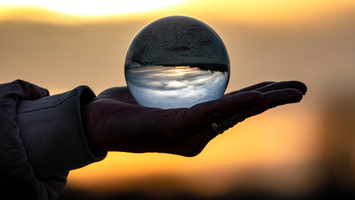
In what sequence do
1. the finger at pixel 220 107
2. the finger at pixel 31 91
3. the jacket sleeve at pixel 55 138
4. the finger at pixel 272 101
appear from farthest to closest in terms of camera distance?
1. the finger at pixel 31 91
2. the jacket sleeve at pixel 55 138
3. the finger at pixel 272 101
4. the finger at pixel 220 107

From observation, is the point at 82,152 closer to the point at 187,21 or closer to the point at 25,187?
the point at 25,187

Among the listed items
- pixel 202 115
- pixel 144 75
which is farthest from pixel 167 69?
pixel 202 115

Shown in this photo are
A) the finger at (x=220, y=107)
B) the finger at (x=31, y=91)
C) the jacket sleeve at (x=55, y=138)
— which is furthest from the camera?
the finger at (x=31, y=91)

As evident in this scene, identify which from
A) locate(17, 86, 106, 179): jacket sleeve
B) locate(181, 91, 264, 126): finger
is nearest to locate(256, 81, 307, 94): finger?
locate(181, 91, 264, 126): finger

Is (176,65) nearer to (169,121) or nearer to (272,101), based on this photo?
(169,121)

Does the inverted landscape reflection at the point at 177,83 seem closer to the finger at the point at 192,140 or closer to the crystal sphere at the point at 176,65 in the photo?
the crystal sphere at the point at 176,65

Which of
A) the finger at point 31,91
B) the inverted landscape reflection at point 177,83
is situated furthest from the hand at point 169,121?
the finger at point 31,91
